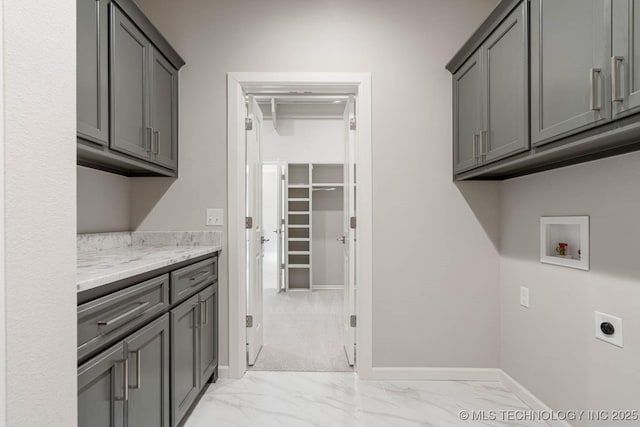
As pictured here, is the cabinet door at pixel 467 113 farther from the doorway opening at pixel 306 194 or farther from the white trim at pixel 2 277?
the doorway opening at pixel 306 194

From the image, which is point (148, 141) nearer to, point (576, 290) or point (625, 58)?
point (625, 58)

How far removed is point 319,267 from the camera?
558 centimetres

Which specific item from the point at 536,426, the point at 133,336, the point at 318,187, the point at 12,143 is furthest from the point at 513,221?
the point at 318,187

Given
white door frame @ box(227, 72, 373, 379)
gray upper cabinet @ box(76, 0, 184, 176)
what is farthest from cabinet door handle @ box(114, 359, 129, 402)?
white door frame @ box(227, 72, 373, 379)

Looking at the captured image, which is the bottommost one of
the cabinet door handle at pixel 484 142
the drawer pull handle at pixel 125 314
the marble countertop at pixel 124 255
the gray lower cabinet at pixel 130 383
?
the gray lower cabinet at pixel 130 383

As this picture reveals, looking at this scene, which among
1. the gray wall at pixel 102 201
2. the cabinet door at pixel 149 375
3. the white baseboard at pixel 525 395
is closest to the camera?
the cabinet door at pixel 149 375

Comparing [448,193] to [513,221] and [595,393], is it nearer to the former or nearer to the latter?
[513,221]

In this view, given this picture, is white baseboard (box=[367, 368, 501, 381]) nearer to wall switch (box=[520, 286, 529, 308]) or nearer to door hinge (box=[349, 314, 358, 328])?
door hinge (box=[349, 314, 358, 328])

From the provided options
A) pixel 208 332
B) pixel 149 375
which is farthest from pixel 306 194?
pixel 149 375

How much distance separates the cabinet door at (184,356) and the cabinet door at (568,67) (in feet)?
6.33

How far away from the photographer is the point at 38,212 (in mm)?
719

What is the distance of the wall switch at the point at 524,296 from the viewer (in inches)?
83.4

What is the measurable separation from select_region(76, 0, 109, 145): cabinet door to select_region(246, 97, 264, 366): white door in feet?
3.54

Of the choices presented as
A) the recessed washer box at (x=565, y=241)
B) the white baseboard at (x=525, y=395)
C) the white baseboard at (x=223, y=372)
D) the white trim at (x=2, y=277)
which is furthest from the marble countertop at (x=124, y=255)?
the white baseboard at (x=525, y=395)
